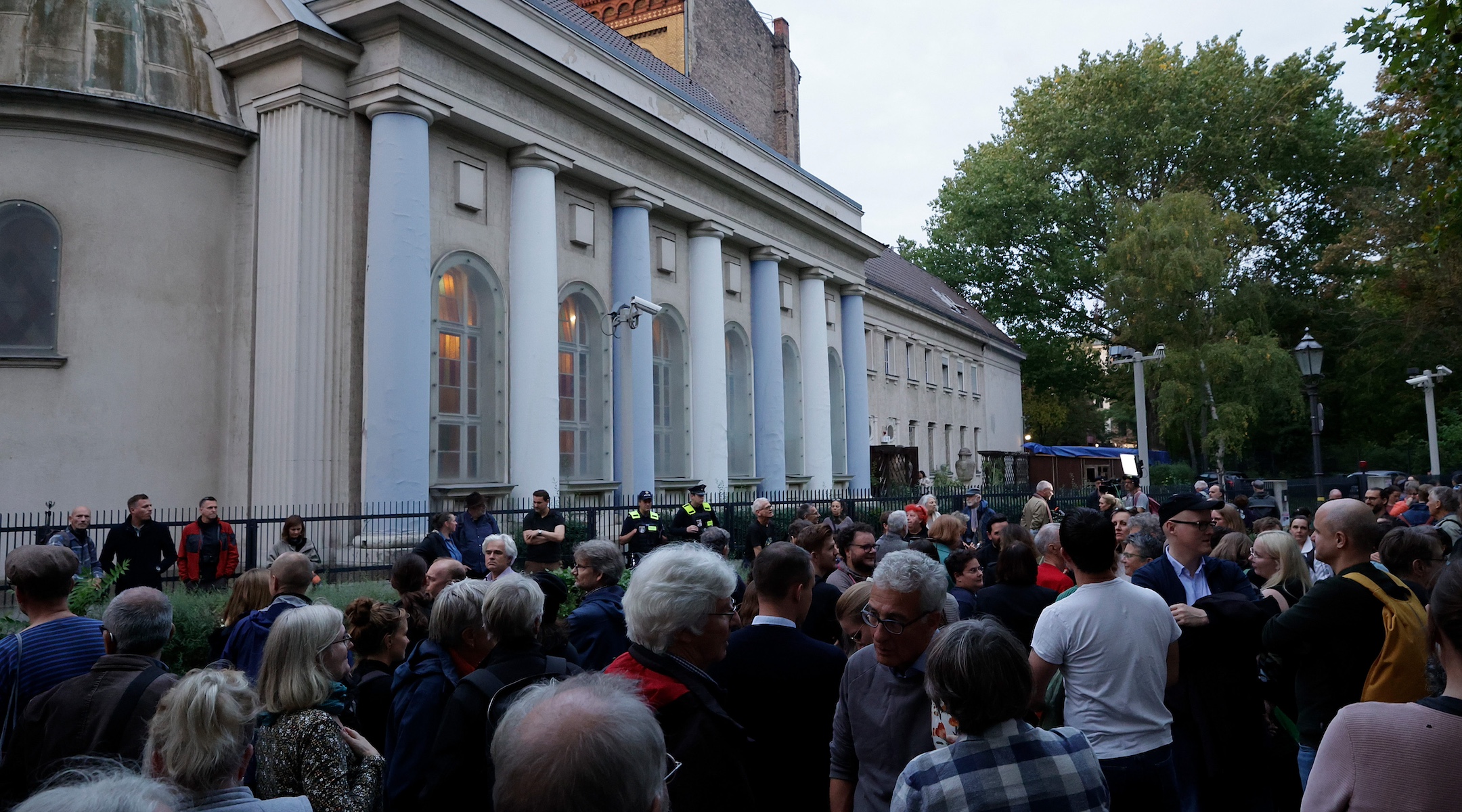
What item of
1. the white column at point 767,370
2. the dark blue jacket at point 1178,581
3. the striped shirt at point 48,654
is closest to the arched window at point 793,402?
the white column at point 767,370

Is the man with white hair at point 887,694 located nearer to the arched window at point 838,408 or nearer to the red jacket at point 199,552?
the red jacket at point 199,552

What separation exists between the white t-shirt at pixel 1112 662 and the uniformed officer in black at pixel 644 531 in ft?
30.8

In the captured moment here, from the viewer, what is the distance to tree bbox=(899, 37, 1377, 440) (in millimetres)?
41938

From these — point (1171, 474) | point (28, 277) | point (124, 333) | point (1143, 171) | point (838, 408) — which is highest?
point (1143, 171)

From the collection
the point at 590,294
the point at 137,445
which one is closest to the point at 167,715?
the point at 137,445

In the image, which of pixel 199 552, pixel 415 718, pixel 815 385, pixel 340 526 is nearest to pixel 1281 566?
pixel 415 718

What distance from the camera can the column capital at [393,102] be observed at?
1534 cm

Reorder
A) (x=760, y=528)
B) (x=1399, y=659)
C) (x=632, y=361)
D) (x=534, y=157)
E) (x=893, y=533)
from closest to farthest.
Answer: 1. (x=1399, y=659)
2. (x=893, y=533)
3. (x=760, y=528)
4. (x=534, y=157)
5. (x=632, y=361)

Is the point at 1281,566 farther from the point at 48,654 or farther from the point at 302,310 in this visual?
the point at 302,310

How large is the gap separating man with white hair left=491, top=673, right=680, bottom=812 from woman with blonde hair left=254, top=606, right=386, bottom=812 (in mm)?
1785

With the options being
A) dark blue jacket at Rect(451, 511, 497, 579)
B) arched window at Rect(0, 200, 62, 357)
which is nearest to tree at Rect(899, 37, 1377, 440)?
dark blue jacket at Rect(451, 511, 497, 579)

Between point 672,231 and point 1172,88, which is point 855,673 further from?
point 1172,88

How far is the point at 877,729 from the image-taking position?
3.43 metres

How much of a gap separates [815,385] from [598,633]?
23.3 m
